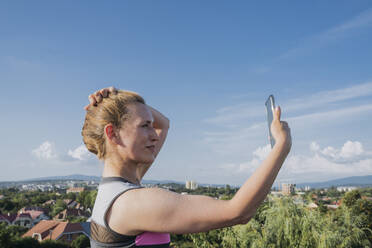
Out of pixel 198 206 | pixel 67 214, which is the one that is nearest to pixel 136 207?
pixel 198 206

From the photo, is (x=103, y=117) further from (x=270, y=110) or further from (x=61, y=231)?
(x=61, y=231)

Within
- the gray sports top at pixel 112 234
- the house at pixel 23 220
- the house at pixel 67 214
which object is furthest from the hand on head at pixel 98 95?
the house at pixel 67 214

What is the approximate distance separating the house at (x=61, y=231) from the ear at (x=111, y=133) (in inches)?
1286

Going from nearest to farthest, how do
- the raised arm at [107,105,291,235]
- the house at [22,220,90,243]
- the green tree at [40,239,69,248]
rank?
the raised arm at [107,105,291,235]
the green tree at [40,239,69,248]
the house at [22,220,90,243]

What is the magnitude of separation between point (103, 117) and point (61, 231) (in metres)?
35.3

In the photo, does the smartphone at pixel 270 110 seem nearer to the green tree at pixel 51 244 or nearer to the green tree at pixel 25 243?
the green tree at pixel 25 243

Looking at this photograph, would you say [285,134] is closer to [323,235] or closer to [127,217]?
[127,217]

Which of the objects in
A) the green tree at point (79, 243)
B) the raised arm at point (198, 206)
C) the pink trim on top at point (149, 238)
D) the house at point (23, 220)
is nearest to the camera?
the raised arm at point (198, 206)

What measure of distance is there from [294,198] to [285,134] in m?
9.95

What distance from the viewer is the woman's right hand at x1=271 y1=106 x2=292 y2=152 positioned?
3.10 ft

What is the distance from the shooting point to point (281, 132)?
3.17ft

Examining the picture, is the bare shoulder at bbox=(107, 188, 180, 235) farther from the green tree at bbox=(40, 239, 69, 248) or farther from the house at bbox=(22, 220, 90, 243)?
the house at bbox=(22, 220, 90, 243)

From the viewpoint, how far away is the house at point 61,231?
106 ft

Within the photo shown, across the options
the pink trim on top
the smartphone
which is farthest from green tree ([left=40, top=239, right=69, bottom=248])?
the smartphone
